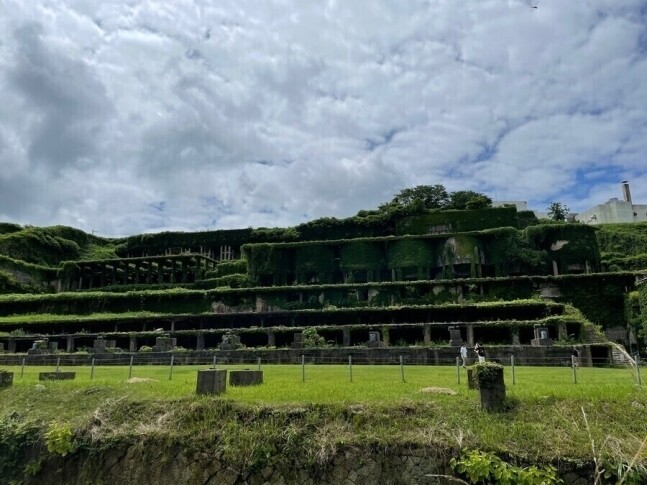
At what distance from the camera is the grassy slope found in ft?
36.8

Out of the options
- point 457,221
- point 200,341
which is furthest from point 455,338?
point 457,221

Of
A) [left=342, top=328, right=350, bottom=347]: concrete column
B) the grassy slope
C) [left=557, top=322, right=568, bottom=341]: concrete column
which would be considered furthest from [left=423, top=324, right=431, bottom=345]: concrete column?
the grassy slope

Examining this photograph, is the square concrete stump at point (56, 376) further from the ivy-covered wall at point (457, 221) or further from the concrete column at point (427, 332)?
the ivy-covered wall at point (457, 221)

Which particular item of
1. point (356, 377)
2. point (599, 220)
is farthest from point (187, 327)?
point (599, 220)

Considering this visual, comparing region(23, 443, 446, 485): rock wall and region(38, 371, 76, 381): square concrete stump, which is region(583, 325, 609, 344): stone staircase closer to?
region(23, 443, 446, 485): rock wall

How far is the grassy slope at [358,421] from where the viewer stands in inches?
441

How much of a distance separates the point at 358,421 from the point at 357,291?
45.9m

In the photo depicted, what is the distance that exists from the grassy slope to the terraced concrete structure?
59.6ft

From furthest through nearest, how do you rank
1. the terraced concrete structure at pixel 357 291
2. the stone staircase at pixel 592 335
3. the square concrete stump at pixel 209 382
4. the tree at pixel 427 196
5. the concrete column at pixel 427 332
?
the tree at pixel 427 196 < the terraced concrete structure at pixel 357 291 < the concrete column at pixel 427 332 < the stone staircase at pixel 592 335 < the square concrete stump at pixel 209 382

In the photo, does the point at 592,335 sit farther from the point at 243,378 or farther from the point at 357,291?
the point at 243,378

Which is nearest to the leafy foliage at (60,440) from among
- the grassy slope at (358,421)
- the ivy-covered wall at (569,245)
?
the grassy slope at (358,421)

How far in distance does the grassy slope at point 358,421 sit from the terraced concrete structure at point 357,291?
18.2 meters

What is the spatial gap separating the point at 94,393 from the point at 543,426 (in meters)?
12.1

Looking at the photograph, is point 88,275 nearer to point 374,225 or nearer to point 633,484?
point 374,225
